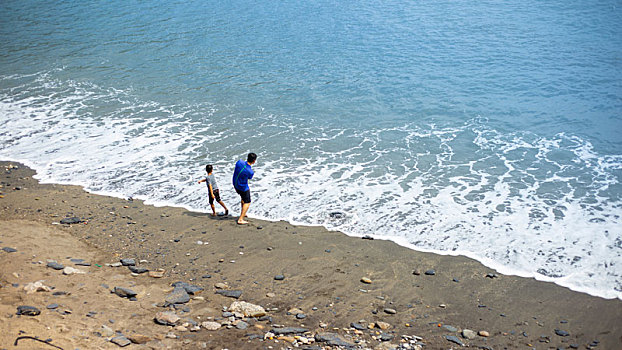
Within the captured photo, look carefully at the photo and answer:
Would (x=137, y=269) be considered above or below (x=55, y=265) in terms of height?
below

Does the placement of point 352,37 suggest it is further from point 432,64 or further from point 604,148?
point 604,148

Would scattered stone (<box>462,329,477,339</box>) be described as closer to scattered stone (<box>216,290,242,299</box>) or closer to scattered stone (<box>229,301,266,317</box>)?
→ scattered stone (<box>229,301,266,317</box>)

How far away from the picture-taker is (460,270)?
8859 mm

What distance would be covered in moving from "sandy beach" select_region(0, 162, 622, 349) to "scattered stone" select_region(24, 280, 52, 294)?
3 centimetres

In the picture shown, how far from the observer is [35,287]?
6.85 meters

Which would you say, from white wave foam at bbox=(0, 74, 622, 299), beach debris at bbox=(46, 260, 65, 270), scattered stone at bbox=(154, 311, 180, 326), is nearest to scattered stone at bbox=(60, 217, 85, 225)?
white wave foam at bbox=(0, 74, 622, 299)

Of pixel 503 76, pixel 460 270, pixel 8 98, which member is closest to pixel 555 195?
pixel 460 270

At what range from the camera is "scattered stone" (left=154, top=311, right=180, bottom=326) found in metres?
6.43

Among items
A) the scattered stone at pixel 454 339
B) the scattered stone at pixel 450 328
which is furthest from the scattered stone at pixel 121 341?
the scattered stone at pixel 450 328

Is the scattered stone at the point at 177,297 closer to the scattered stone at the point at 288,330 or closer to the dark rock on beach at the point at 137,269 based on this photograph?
the dark rock on beach at the point at 137,269

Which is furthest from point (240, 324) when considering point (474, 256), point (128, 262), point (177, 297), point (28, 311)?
point (474, 256)

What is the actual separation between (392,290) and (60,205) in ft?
27.3

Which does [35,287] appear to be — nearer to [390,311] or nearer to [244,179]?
[244,179]

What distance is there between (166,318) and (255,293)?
5.53ft
